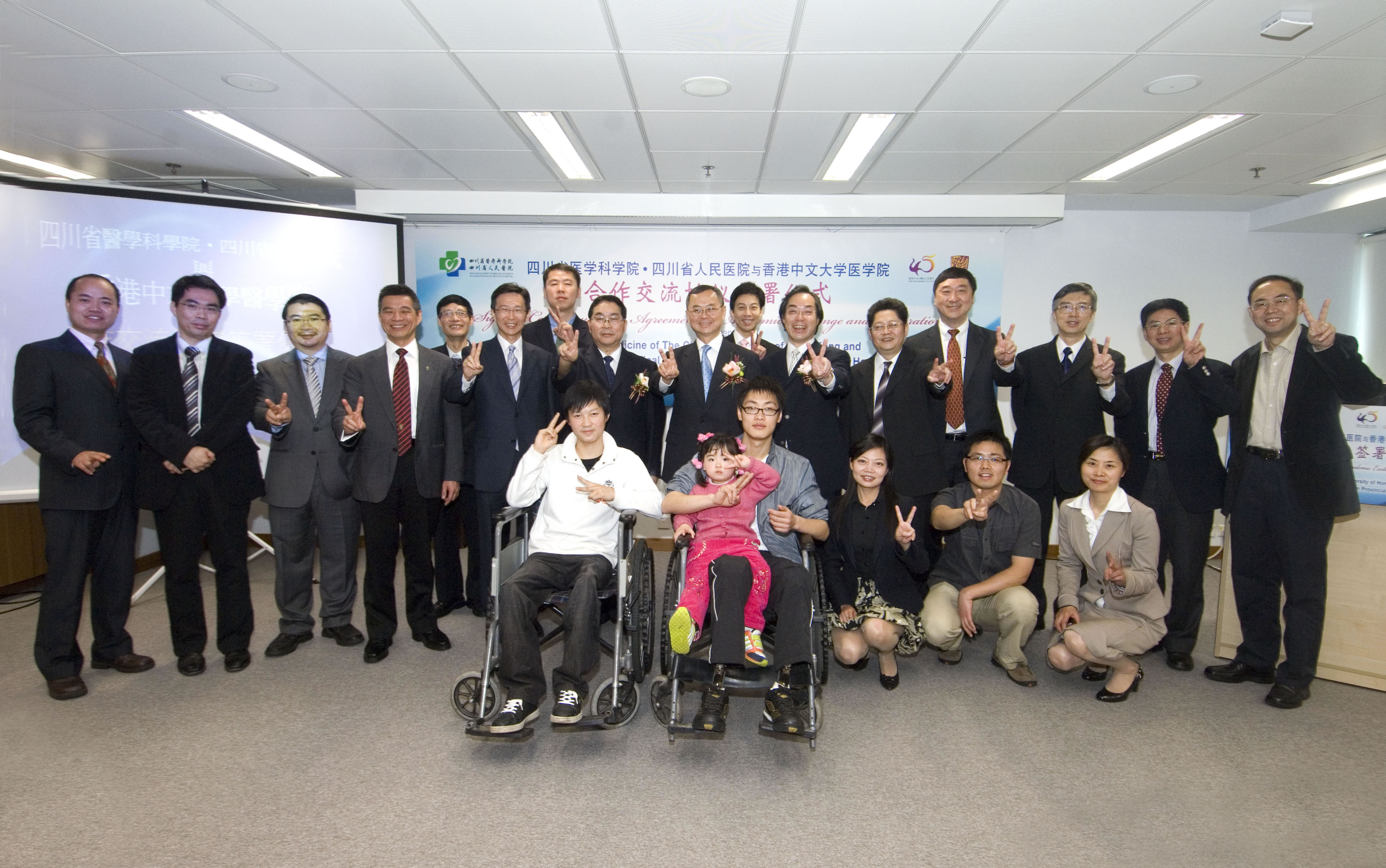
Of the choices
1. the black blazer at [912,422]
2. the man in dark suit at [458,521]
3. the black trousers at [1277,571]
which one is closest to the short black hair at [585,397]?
the man in dark suit at [458,521]

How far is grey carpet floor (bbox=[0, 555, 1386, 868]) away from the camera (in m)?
A: 2.19

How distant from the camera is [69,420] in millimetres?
3184

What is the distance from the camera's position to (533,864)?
6.89 ft

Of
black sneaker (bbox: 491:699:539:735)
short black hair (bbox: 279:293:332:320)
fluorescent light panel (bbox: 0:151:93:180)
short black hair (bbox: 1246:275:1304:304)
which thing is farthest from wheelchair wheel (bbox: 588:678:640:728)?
fluorescent light panel (bbox: 0:151:93:180)

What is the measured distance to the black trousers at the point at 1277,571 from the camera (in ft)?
10.5

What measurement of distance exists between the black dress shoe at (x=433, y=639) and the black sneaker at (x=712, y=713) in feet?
5.50

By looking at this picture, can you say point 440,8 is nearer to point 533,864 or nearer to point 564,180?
point 564,180

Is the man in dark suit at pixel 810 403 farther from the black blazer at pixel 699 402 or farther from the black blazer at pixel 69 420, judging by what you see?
the black blazer at pixel 69 420

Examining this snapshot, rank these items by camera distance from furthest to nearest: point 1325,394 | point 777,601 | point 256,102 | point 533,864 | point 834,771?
point 256,102
point 1325,394
point 777,601
point 834,771
point 533,864

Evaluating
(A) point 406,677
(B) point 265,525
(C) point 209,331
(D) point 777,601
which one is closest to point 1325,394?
(D) point 777,601

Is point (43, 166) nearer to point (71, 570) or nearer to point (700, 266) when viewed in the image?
point (71, 570)

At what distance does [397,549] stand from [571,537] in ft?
3.54

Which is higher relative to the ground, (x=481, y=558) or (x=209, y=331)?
(x=209, y=331)

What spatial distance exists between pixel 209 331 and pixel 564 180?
282 centimetres
